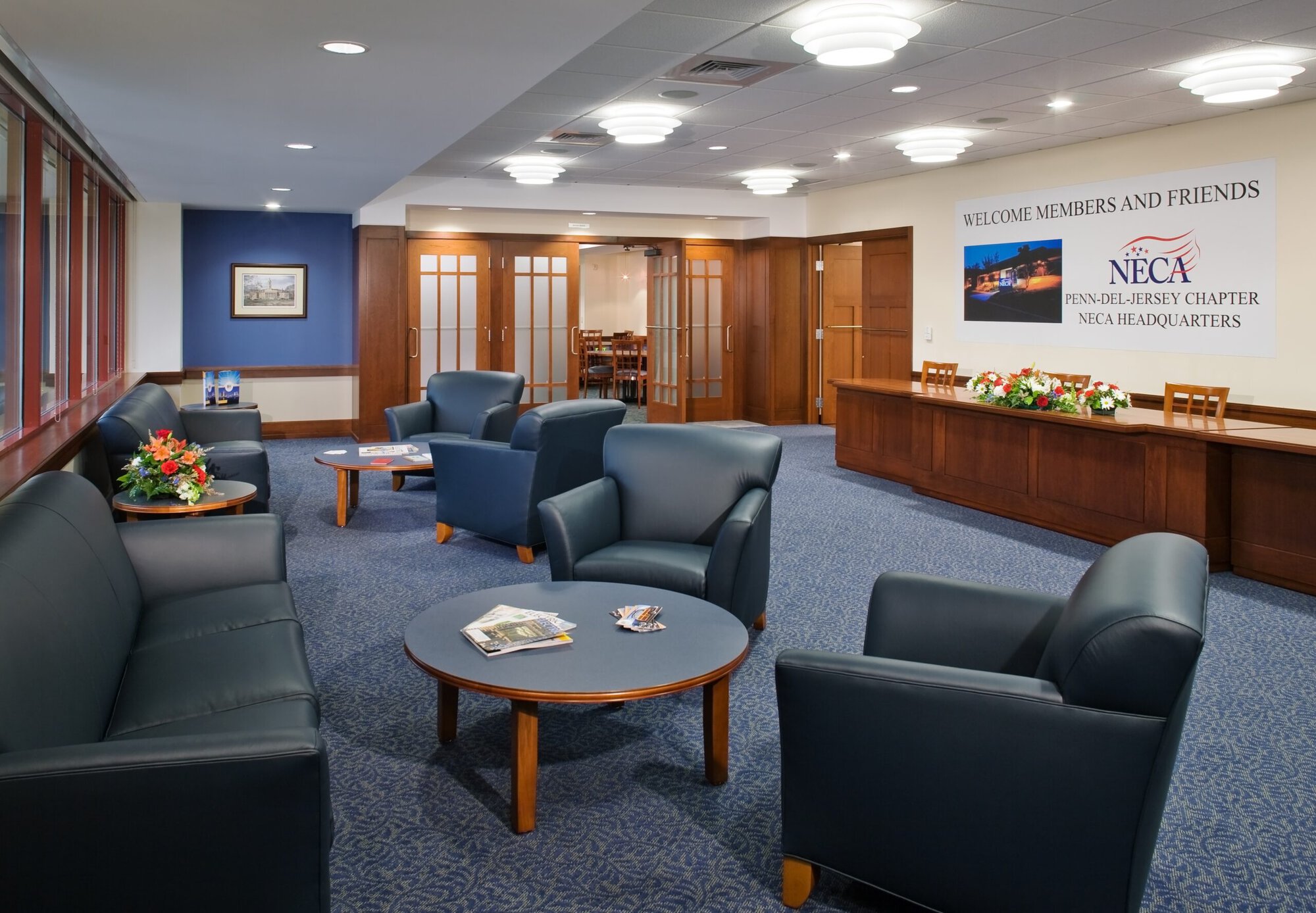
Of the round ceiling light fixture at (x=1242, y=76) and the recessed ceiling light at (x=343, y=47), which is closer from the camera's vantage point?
the recessed ceiling light at (x=343, y=47)

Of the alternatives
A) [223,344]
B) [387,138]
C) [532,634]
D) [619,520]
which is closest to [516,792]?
[532,634]

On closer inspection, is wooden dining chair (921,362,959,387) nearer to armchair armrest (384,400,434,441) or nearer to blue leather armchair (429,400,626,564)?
blue leather armchair (429,400,626,564)

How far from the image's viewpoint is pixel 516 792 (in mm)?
2717

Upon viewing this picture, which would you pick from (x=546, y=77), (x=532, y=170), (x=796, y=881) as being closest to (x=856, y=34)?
(x=546, y=77)

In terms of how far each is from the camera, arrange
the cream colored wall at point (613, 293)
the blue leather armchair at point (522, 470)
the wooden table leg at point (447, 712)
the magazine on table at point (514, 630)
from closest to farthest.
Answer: the magazine on table at point (514, 630) → the wooden table leg at point (447, 712) → the blue leather armchair at point (522, 470) → the cream colored wall at point (613, 293)

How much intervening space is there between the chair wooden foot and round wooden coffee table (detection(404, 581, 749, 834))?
1.70 feet

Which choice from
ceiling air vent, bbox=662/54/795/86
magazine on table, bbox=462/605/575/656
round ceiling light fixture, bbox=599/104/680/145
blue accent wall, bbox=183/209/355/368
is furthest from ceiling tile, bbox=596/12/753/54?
blue accent wall, bbox=183/209/355/368

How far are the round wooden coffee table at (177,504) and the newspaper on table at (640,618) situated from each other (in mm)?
2783

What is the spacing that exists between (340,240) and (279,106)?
6388 mm

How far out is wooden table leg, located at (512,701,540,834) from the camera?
106 inches

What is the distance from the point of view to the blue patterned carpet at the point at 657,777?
2.48 metres

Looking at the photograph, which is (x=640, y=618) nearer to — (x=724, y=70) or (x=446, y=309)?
(x=724, y=70)

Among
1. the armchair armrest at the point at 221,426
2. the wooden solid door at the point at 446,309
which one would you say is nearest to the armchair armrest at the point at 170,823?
the armchair armrest at the point at 221,426

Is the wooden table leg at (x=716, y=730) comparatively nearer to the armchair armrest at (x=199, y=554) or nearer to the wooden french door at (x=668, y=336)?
the armchair armrest at (x=199, y=554)
